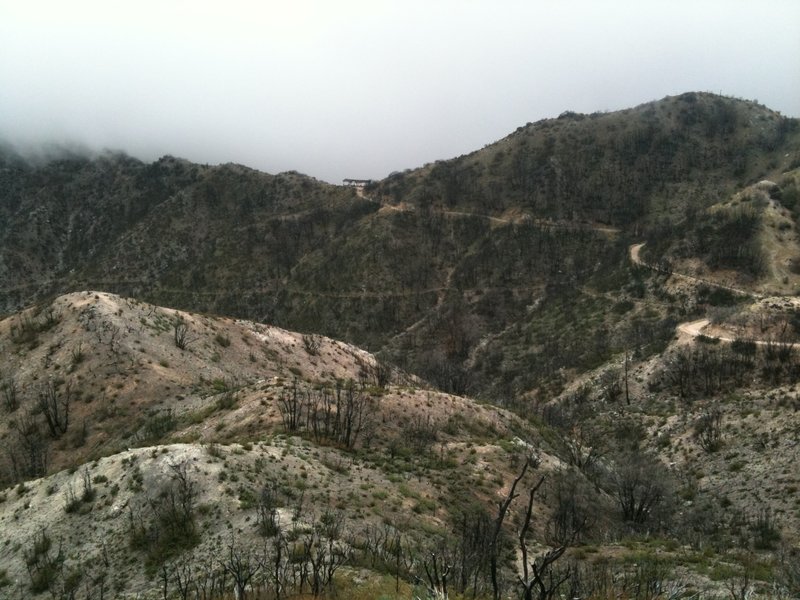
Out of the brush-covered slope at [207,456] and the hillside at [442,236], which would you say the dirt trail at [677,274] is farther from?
the brush-covered slope at [207,456]

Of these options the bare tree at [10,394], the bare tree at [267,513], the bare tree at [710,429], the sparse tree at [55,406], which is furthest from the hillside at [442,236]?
the bare tree at [267,513]

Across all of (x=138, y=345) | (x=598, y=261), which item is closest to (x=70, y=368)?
(x=138, y=345)

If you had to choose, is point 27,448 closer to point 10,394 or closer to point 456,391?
point 10,394

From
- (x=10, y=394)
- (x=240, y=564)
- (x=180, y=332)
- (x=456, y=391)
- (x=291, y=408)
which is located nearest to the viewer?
(x=240, y=564)

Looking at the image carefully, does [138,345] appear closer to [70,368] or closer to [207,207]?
[70,368]

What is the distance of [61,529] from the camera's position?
18797 millimetres

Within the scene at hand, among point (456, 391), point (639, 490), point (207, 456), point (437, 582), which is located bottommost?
point (456, 391)

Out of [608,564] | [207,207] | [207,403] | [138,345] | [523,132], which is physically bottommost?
[608,564]

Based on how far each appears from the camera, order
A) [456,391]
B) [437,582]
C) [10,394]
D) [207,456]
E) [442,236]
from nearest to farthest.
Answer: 1. [437,582]
2. [207,456]
3. [10,394]
4. [456,391]
5. [442,236]

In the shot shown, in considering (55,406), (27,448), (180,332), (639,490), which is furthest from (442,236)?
(27,448)

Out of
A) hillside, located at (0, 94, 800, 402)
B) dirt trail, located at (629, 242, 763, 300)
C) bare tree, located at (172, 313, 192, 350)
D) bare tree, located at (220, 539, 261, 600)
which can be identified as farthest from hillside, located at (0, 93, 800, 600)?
hillside, located at (0, 94, 800, 402)

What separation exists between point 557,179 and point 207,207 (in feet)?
325

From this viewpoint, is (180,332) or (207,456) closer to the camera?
(207,456)

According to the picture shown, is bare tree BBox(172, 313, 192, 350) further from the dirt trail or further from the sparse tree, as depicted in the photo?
the dirt trail
